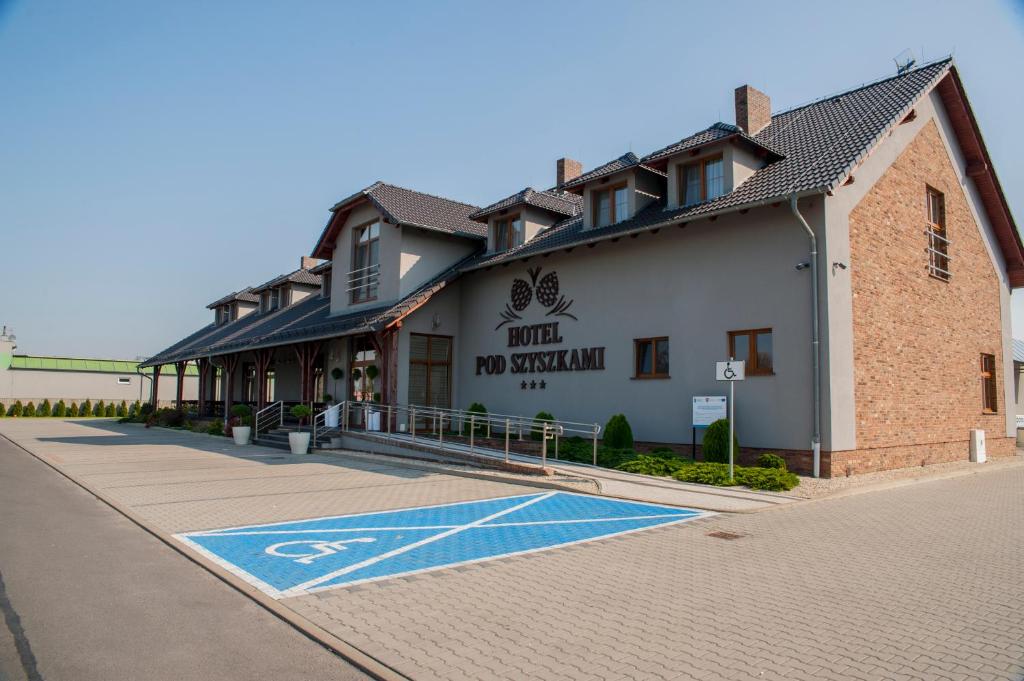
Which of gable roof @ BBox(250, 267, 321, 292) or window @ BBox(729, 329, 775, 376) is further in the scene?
gable roof @ BBox(250, 267, 321, 292)

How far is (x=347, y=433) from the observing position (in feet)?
67.1

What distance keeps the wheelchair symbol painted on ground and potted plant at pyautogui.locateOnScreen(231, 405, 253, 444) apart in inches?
651

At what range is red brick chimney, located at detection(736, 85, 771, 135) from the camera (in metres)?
19.1

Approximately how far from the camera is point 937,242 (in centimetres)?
1866

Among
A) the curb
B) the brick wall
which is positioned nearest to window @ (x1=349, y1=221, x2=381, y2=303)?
the brick wall

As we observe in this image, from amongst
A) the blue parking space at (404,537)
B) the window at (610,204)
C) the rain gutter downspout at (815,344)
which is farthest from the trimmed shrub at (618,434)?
the window at (610,204)

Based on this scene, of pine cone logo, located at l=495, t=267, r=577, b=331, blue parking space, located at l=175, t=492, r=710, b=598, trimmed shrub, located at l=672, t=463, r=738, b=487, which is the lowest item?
blue parking space, located at l=175, t=492, r=710, b=598

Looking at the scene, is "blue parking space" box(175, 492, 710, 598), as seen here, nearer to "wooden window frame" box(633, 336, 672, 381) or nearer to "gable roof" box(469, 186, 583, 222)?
"wooden window frame" box(633, 336, 672, 381)

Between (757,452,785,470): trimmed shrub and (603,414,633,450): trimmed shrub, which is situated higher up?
(603,414,633,450): trimmed shrub

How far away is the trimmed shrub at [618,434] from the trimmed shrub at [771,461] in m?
3.16

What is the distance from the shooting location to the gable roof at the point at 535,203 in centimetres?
2094

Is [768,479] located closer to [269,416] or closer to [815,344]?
[815,344]

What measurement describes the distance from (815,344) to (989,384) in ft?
36.5

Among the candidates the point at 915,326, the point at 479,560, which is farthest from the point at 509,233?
the point at 479,560
